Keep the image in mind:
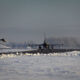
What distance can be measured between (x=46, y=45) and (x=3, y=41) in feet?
69.2

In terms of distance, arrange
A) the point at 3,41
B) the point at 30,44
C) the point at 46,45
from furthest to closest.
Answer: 1. the point at 30,44
2. the point at 46,45
3. the point at 3,41

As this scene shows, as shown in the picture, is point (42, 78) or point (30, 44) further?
point (30, 44)

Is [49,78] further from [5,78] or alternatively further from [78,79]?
[5,78]

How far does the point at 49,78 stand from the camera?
13.3m

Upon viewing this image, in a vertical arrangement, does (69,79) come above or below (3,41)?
below

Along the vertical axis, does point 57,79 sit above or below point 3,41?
below

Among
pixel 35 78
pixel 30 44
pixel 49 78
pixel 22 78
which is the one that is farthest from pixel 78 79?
pixel 30 44

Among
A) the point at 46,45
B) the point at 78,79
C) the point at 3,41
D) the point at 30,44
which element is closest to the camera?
the point at 78,79

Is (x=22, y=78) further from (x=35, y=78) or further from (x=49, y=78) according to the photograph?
(x=49, y=78)

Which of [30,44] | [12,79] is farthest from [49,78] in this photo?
[30,44]

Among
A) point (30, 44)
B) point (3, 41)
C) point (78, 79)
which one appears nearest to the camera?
point (78, 79)

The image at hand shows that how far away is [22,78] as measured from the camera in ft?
43.5

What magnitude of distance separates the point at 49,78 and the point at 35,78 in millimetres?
907

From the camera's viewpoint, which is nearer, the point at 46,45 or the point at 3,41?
the point at 3,41
